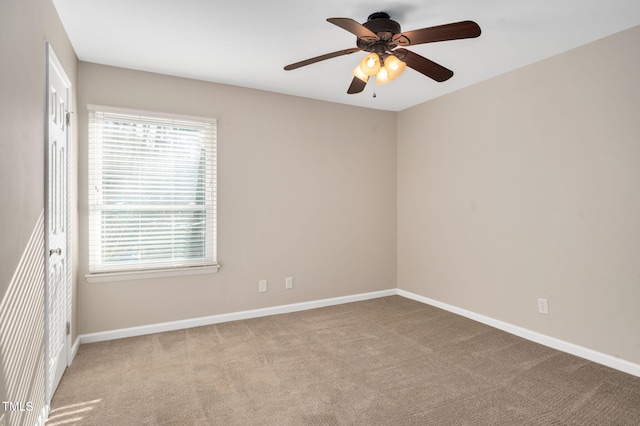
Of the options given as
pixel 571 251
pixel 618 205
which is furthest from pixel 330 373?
pixel 618 205

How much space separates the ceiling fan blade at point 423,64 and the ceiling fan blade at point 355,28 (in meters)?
0.23

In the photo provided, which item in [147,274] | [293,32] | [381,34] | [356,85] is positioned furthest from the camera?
[147,274]

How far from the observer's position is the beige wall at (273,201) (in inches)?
133

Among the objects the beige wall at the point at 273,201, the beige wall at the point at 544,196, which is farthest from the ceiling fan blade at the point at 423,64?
the beige wall at the point at 273,201

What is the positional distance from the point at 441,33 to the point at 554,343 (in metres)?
2.76

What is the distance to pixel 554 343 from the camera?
3.11 meters

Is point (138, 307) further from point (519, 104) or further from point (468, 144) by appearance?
point (519, 104)

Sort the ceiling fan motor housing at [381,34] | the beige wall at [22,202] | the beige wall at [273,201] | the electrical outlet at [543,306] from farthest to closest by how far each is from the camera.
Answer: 1. the beige wall at [273,201]
2. the electrical outlet at [543,306]
3. the ceiling fan motor housing at [381,34]
4. the beige wall at [22,202]

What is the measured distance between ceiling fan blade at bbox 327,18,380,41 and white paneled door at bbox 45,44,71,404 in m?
1.68

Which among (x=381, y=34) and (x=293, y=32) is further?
(x=293, y=32)

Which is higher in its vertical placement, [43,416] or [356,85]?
[356,85]

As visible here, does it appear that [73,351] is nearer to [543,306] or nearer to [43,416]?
[43,416]

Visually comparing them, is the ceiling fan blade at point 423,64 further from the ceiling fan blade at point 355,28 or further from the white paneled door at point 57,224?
the white paneled door at point 57,224

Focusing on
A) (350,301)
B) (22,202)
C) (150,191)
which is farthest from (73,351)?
(350,301)
